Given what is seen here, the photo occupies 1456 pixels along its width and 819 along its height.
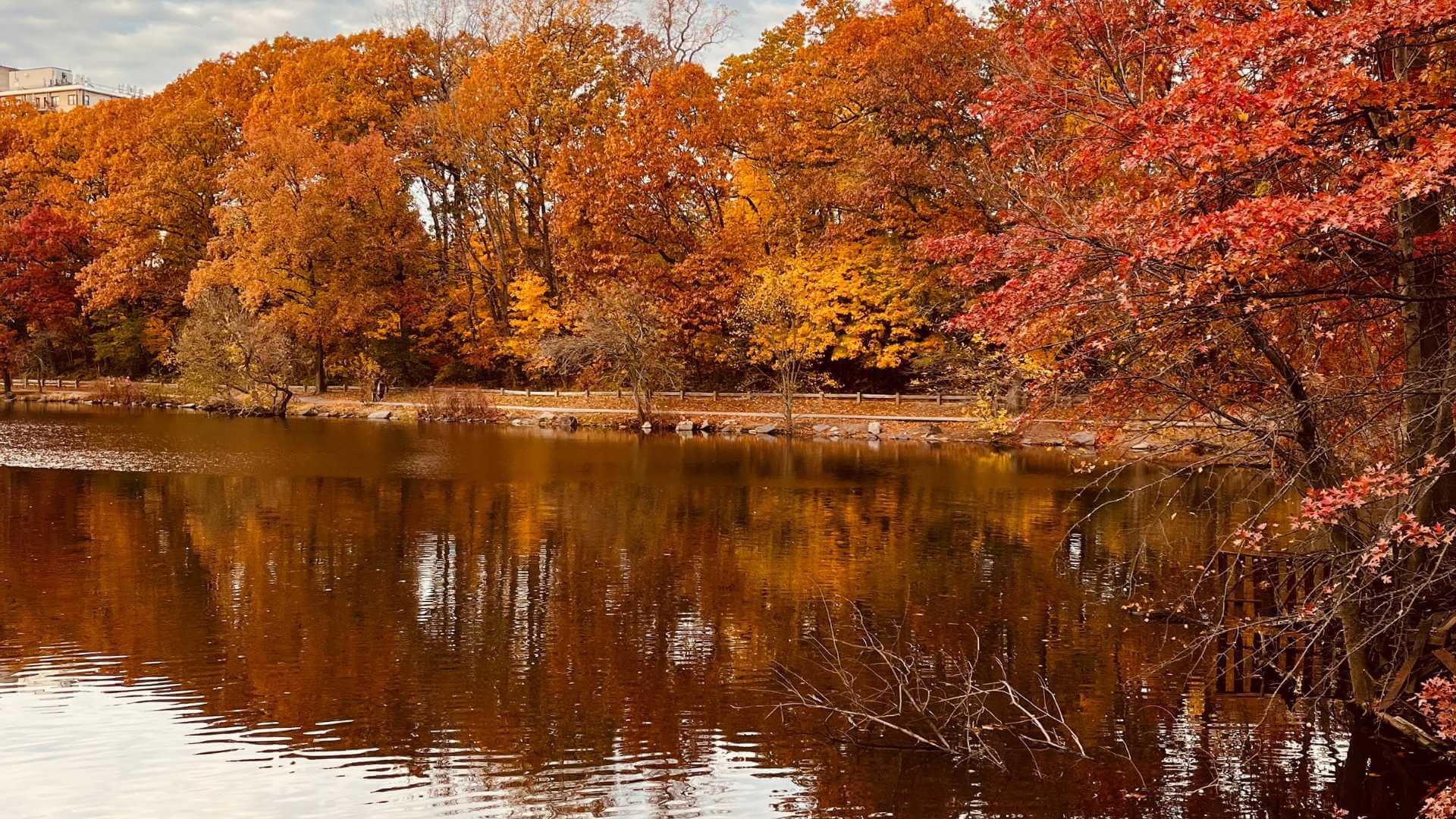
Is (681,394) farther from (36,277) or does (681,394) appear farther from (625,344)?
(36,277)

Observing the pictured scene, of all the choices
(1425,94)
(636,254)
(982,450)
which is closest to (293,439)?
(636,254)

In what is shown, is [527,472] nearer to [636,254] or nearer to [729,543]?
[729,543]

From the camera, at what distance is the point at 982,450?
33125 millimetres

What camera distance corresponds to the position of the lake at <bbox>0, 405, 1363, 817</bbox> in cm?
783

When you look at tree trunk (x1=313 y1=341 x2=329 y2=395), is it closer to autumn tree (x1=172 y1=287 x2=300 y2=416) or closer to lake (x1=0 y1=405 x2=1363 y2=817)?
autumn tree (x1=172 y1=287 x2=300 y2=416)

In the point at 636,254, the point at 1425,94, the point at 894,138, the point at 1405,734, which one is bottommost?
the point at 1405,734

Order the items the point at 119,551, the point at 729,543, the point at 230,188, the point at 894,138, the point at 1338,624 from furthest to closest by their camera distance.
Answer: the point at 230,188 < the point at 894,138 < the point at 729,543 < the point at 119,551 < the point at 1338,624

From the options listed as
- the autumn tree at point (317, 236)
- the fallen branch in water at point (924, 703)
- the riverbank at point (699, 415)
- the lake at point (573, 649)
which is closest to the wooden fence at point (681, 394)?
the riverbank at point (699, 415)

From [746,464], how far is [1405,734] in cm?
2075

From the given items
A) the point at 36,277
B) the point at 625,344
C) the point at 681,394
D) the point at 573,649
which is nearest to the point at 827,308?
the point at 625,344

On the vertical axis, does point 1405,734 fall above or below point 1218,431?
below

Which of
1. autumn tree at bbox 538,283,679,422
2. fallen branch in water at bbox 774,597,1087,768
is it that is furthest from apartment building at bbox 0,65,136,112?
fallen branch in water at bbox 774,597,1087,768

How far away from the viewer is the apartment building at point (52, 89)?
112 m

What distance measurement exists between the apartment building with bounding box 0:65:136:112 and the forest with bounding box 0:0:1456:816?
60987mm
